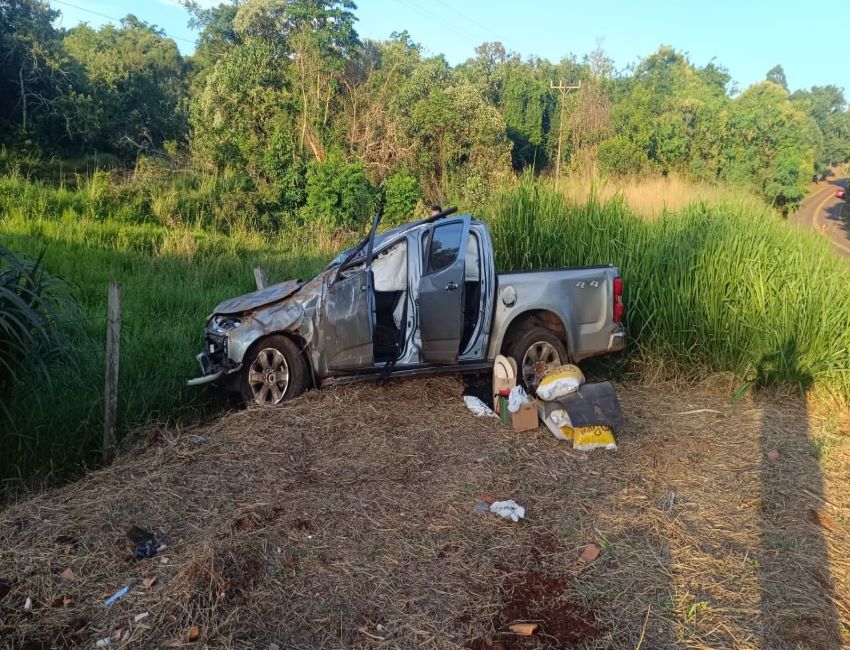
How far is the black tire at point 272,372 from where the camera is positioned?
19.9 ft

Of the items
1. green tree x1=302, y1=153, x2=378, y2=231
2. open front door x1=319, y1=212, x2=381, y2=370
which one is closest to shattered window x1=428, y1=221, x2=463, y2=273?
open front door x1=319, y1=212, x2=381, y2=370

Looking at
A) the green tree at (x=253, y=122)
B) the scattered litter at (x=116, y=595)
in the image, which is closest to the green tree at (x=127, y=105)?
the green tree at (x=253, y=122)

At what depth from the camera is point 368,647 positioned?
299 centimetres

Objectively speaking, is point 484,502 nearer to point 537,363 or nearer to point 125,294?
point 537,363

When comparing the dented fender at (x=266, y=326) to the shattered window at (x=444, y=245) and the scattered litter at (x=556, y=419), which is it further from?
the scattered litter at (x=556, y=419)

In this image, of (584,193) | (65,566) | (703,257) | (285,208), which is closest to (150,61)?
(285,208)

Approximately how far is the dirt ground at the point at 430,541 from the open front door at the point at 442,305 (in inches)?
29.2

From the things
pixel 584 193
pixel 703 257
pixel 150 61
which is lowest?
pixel 703 257

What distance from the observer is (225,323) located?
6.27m

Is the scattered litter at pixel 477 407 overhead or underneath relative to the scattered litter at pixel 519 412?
underneath

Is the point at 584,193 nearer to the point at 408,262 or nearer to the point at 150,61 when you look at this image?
the point at 408,262

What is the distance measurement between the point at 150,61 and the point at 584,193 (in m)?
35.1

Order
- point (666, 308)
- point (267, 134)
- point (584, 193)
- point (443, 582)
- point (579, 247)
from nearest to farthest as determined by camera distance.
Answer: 1. point (443, 582)
2. point (666, 308)
3. point (579, 247)
4. point (584, 193)
5. point (267, 134)

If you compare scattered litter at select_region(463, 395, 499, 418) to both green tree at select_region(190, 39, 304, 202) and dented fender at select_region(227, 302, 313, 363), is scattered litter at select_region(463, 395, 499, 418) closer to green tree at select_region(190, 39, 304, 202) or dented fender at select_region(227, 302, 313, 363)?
dented fender at select_region(227, 302, 313, 363)
